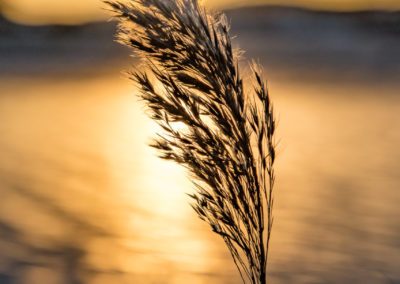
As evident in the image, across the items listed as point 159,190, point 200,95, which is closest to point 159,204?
point 159,190

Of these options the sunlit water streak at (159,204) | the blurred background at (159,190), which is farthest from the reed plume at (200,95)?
the sunlit water streak at (159,204)

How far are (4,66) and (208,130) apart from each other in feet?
58.0

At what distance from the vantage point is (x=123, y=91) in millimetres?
14938

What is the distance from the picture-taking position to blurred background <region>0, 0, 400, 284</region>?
4.41 meters

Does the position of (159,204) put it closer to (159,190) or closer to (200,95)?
(159,190)

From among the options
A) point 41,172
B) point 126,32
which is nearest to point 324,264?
point 126,32

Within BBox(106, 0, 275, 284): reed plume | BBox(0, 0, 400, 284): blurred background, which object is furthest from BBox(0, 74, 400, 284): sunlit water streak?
BBox(106, 0, 275, 284): reed plume

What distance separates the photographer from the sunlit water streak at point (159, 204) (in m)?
4.38

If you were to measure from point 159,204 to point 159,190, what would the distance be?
1.97 feet

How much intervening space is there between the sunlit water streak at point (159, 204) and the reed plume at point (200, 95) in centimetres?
148

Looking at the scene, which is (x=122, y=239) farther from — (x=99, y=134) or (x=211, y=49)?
(x=99, y=134)

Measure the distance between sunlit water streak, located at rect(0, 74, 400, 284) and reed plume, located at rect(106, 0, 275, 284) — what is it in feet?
4.86

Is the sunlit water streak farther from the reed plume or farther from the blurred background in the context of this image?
the reed plume

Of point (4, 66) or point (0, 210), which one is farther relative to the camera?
point (4, 66)
